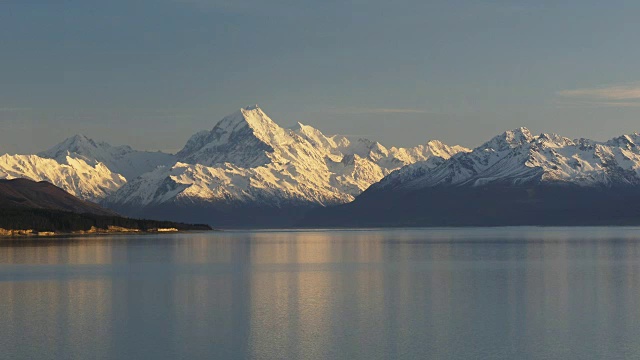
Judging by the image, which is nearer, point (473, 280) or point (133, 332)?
point (133, 332)

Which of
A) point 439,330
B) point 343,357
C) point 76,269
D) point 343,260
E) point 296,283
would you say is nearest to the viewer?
point 343,357

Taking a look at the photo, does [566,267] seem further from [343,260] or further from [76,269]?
[76,269]

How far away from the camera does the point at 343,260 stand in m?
146

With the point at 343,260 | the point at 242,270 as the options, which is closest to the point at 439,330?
the point at 242,270

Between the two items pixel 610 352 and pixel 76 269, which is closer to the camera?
pixel 610 352

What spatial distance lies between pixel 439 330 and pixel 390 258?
3280 inches

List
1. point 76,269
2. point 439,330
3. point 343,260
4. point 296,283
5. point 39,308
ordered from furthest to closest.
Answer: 1. point 343,260
2. point 76,269
3. point 296,283
4. point 39,308
5. point 439,330

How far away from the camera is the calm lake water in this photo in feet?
201

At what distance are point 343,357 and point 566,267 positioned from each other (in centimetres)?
7162

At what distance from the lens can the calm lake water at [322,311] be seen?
61.2 metres

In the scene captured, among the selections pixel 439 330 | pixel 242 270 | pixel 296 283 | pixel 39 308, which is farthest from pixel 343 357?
pixel 242 270

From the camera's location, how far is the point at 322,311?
3073 inches

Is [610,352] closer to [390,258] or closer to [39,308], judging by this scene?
[39,308]

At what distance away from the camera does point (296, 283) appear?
338ft
